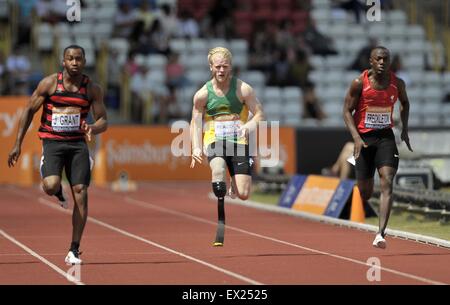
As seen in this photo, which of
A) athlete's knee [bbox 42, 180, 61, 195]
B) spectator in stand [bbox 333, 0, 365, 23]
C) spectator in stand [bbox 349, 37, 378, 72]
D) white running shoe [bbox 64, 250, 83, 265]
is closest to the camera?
white running shoe [bbox 64, 250, 83, 265]

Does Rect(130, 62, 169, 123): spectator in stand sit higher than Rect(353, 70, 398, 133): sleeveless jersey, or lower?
lower

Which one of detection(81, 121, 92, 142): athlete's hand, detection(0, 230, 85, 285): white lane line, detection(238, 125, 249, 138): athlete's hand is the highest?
detection(81, 121, 92, 142): athlete's hand

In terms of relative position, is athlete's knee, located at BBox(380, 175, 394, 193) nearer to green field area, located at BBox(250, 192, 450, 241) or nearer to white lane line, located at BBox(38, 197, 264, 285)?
green field area, located at BBox(250, 192, 450, 241)

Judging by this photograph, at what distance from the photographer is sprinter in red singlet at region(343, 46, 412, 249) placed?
44.8 feet

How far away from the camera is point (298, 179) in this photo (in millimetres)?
20750

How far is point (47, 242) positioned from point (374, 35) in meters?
21.4

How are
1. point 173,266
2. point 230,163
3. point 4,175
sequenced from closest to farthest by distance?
1. point 173,266
2. point 230,163
3. point 4,175

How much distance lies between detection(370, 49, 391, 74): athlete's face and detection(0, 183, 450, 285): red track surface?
1.94m

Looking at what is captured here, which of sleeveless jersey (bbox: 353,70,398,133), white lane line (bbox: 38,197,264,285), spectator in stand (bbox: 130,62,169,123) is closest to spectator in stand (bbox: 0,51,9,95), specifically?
spectator in stand (bbox: 130,62,169,123)

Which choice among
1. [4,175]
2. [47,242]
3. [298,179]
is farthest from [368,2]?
[47,242]

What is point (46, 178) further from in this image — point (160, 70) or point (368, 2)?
point (368, 2)

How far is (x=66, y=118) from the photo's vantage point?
480 inches

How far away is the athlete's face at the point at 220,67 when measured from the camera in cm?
1340

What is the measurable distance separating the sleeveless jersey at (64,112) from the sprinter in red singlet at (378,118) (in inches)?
123
